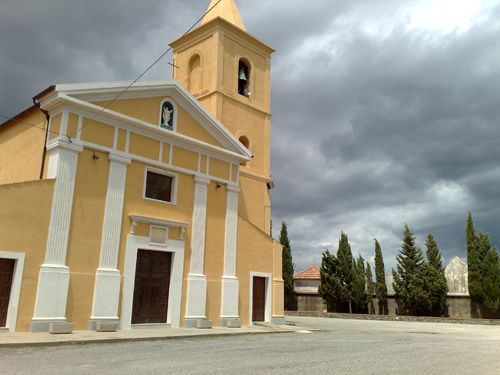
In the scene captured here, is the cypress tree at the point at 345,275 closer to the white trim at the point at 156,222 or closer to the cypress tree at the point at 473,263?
the cypress tree at the point at 473,263

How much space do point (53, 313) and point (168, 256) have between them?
454 centimetres

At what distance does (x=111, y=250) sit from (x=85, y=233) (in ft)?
3.38

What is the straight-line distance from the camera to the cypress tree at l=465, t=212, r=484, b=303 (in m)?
29.3

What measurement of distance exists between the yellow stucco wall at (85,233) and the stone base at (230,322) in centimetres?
533

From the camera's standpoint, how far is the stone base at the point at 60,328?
1198 centimetres

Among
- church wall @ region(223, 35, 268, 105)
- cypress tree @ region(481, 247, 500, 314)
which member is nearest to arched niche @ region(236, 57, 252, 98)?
church wall @ region(223, 35, 268, 105)

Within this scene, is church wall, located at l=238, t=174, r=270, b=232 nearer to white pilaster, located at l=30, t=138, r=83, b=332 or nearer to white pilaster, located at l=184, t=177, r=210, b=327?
white pilaster, located at l=184, t=177, r=210, b=327

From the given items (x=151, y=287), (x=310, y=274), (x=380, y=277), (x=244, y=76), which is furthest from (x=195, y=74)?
(x=310, y=274)

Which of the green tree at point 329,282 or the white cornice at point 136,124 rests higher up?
the white cornice at point 136,124

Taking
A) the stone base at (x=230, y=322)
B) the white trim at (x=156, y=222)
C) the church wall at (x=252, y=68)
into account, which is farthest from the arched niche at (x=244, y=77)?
the stone base at (x=230, y=322)

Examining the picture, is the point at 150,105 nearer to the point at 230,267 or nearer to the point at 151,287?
the point at 151,287

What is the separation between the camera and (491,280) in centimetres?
2919

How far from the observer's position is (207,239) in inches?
674

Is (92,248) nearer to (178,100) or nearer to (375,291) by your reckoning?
(178,100)
